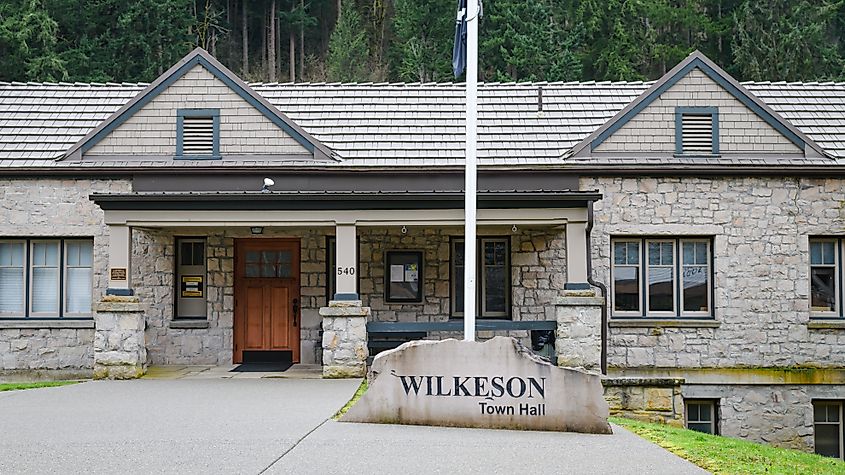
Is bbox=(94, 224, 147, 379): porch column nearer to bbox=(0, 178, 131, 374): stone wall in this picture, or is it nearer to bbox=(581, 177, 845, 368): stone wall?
bbox=(0, 178, 131, 374): stone wall

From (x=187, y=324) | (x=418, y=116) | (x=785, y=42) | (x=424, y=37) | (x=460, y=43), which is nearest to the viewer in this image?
(x=460, y=43)

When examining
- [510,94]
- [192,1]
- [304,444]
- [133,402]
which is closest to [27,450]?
A: [304,444]

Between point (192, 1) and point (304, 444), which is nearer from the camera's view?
point (304, 444)

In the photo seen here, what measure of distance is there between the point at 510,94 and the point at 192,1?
22890 mm

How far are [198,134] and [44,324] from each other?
4.42 m

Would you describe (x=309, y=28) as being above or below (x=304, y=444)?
above

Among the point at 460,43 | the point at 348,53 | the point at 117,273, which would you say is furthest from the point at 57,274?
the point at 348,53

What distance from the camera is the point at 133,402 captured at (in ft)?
41.3

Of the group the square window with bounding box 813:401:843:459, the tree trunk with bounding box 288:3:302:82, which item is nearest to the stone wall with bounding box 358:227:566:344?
the square window with bounding box 813:401:843:459

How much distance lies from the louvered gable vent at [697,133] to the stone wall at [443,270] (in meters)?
2.91

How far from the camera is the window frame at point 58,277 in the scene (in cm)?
1733

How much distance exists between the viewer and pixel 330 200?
15.4 m

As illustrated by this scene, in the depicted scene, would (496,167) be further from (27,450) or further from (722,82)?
(27,450)

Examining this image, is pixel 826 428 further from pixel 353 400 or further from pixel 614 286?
pixel 353 400
